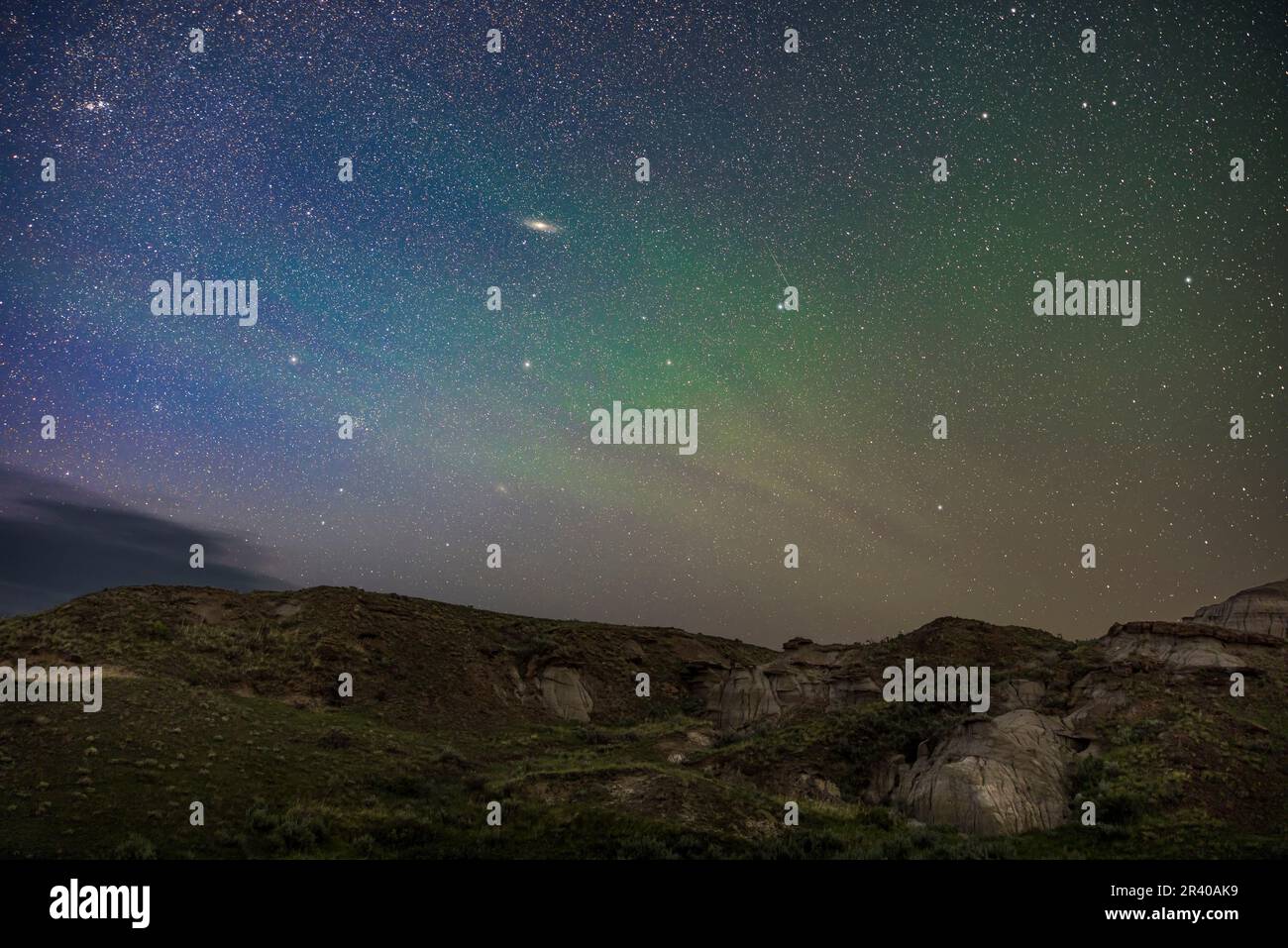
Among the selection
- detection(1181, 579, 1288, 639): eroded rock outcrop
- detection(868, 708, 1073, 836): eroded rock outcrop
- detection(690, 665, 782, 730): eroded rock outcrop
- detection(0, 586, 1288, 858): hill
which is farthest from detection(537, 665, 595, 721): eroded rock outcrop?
detection(1181, 579, 1288, 639): eroded rock outcrop

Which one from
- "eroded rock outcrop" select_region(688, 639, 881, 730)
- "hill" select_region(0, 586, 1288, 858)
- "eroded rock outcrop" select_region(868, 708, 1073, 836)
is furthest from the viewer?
"eroded rock outcrop" select_region(688, 639, 881, 730)

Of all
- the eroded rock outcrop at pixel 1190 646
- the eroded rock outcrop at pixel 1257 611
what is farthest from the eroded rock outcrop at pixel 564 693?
the eroded rock outcrop at pixel 1257 611

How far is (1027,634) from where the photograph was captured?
5153 centimetres

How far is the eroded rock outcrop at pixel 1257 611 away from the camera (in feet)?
155

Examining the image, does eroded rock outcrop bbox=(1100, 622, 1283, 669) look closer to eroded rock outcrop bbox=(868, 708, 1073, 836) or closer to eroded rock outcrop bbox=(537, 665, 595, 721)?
eroded rock outcrop bbox=(868, 708, 1073, 836)

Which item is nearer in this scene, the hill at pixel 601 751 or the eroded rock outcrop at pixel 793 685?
the hill at pixel 601 751

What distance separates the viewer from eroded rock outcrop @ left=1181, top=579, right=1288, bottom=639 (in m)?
47.1

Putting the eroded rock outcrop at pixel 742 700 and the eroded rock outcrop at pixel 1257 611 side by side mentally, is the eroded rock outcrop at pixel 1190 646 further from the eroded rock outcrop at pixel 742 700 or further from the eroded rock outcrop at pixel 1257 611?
the eroded rock outcrop at pixel 742 700

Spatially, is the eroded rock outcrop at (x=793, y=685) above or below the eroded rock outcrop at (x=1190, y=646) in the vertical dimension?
below

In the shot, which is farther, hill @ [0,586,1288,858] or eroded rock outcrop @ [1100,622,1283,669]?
eroded rock outcrop @ [1100,622,1283,669]

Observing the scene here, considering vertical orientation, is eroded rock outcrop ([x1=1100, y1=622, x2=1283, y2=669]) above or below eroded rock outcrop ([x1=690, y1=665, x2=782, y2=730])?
above

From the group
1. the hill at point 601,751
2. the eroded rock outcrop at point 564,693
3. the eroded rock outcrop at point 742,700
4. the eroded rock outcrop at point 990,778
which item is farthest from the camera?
the eroded rock outcrop at point 564,693
